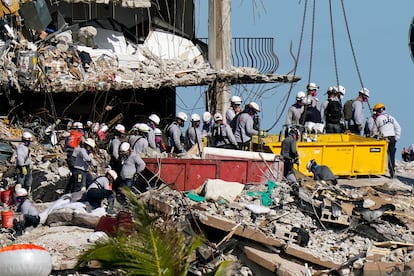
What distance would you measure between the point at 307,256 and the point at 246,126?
5.82 m

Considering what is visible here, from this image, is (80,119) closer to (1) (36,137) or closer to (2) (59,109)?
Result: (2) (59,109)

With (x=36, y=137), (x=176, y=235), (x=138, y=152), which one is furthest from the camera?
(x=36, y=137)

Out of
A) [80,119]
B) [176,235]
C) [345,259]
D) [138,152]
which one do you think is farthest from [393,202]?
[80,119]

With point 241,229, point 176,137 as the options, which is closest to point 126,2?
point 176,137

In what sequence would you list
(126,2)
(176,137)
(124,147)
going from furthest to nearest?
(126,2) → (176,137) → (124,147)

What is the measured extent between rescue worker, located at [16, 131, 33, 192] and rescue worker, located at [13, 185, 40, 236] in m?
2.86

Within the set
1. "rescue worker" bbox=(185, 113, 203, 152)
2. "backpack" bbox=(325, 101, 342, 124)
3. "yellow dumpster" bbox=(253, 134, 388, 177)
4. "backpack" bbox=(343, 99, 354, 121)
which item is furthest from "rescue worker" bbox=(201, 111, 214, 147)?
"backpack" bbox=(343, 99, 354, 121)

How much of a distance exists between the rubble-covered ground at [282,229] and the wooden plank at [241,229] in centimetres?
2

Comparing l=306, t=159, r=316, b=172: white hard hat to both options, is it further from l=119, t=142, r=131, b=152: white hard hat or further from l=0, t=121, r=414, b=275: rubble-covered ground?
l=119, t=142, r=131, b=152: white hard hat

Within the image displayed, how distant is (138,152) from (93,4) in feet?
39.1

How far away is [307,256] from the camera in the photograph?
1747cm

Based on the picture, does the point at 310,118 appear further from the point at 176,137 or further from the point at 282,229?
the point at 282,229

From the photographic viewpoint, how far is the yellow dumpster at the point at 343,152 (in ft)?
76.0

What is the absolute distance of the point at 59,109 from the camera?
31.1 meters
